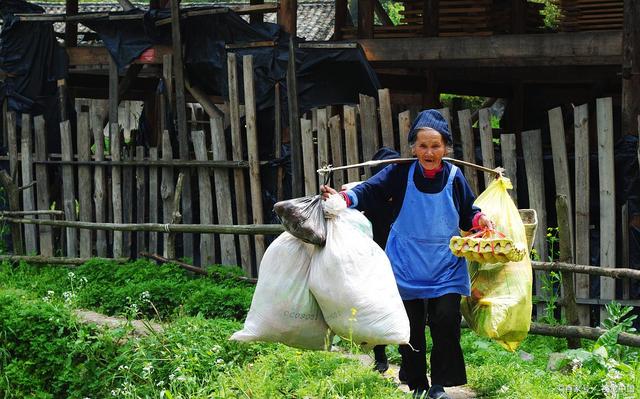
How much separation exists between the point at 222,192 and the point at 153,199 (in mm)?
936

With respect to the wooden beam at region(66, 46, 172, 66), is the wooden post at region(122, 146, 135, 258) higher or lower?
lower

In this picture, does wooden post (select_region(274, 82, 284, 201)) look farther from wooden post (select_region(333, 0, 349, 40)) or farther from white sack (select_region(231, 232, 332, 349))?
white sack (select_region(231, 232, 332, 349))

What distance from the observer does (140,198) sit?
11.2m

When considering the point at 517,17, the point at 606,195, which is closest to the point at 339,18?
the point at 517,17

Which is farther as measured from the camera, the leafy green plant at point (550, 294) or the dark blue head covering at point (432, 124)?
the leafy green plant at point (550, 294)

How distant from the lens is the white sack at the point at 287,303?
17.8 feet

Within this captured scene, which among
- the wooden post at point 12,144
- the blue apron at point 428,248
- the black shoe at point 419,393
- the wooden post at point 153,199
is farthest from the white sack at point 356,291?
the wooden post at point 12,144

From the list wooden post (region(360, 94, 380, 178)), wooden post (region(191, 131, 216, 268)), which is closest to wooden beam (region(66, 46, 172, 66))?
wooden post (region(191, 131, 216, 268))

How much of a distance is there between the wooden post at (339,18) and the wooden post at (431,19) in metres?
1.43

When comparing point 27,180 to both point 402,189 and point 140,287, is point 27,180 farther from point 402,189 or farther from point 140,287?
point 402,189

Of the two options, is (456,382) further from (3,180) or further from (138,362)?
(3,180)

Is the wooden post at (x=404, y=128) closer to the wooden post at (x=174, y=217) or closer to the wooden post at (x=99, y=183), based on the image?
the wooden post at (x=174, y=217)

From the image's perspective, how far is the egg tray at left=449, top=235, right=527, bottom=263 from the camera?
5.45 m

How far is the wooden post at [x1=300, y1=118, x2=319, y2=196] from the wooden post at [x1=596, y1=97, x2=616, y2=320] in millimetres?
2599
